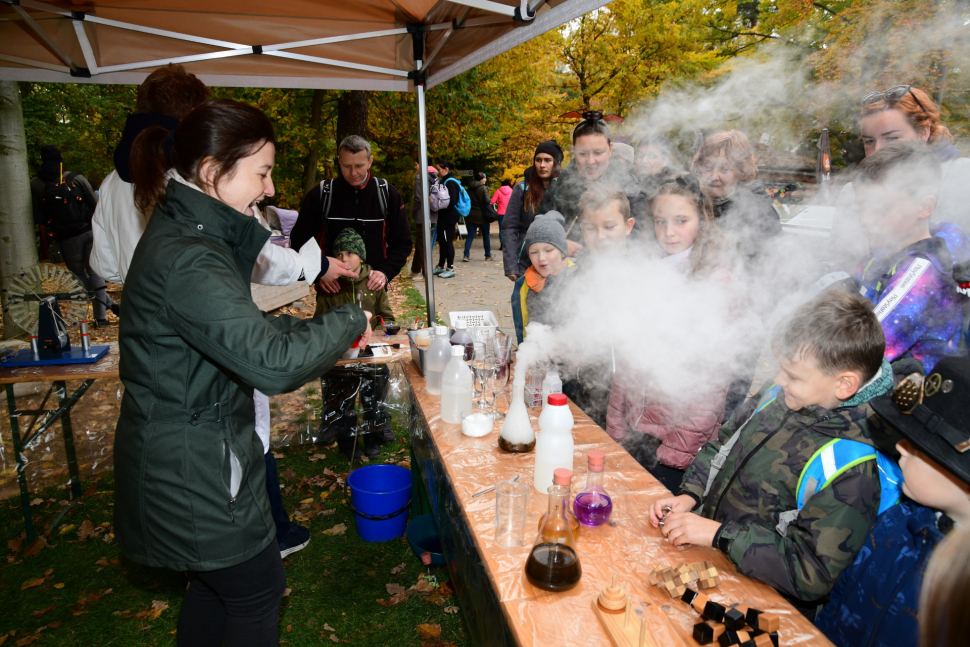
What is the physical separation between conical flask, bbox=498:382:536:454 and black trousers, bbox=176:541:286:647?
93 cm

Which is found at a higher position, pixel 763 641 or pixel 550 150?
pixel 550 150

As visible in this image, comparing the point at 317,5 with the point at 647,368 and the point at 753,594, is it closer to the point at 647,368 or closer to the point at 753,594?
the point at 647,368

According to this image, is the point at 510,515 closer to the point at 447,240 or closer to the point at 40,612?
the point at 40,612

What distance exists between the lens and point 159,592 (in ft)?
9.99

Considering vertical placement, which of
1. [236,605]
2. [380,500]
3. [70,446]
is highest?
[236,605]

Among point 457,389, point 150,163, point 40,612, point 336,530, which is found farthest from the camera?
point 336,530

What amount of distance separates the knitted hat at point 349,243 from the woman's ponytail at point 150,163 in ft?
6.39

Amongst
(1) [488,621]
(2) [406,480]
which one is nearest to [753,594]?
(1) [488,621]

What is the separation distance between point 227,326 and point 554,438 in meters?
1.10

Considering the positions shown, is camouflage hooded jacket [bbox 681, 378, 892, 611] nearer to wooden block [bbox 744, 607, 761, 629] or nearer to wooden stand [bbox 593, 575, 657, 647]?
wooden block [bbox 744, 607, 761, 629]

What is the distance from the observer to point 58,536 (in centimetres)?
348

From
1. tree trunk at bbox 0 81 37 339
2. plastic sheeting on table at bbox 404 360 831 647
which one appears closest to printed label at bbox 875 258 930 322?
plastic sheeting on table at bbox 404 360 831 647

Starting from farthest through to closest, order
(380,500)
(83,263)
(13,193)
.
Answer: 1. (83,263)
2. (13,193)
3. (380,500)

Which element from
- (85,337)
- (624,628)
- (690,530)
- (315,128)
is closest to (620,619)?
(624,628)
